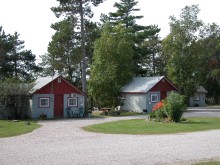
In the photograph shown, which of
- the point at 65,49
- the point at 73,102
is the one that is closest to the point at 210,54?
the point at 65,49

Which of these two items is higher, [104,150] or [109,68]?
[109,68]

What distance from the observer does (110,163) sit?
13039 millimetres

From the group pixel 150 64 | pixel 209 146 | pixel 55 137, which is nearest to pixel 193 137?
pixel 209 146

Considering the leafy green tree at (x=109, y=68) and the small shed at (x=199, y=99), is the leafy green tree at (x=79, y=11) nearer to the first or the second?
the leafy green tree at (x=109, y=68)

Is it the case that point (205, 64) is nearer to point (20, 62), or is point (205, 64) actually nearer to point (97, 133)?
point (20, 62)

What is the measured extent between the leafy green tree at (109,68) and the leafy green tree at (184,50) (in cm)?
840

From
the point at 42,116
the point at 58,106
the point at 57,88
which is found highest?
the point at 57,88

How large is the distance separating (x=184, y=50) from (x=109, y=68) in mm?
14325

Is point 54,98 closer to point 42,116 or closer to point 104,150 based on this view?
point 42,116

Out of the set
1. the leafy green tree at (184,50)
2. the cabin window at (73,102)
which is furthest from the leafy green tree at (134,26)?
the cabin window at (73,102)

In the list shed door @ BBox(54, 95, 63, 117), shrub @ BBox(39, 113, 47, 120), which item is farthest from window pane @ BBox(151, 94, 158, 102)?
shrub @ BBox(39, 113, 47, 120)

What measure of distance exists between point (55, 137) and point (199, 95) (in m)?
46.8

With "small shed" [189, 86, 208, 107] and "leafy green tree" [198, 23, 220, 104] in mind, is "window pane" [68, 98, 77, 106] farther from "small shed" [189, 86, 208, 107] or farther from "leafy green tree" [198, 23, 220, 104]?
"leafy green tree" [198, 23, 220, 104]

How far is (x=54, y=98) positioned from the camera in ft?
126
